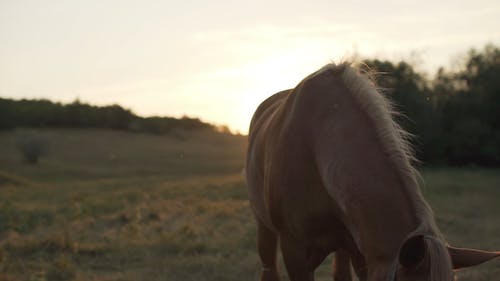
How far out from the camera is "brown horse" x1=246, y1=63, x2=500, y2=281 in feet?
8.18

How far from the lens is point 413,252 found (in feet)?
7.79

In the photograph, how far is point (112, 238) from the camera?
29.3 ft

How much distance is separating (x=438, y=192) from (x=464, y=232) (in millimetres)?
6122

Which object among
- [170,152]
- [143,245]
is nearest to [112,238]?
Result: [143,245]

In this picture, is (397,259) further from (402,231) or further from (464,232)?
(464,232)

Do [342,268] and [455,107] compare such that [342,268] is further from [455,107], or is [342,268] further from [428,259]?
[455,107]

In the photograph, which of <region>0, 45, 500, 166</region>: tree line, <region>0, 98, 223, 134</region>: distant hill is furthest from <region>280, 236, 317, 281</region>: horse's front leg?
<region>0, 98, 223, 134</region>: distant hill

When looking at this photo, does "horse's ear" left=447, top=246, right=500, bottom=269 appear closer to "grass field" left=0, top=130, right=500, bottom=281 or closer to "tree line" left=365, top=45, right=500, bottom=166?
"grass field" left=0, top=130, right=500, bottom=281

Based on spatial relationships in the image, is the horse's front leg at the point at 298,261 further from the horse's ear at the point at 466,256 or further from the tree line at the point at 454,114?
the tree line at the point at 454,114

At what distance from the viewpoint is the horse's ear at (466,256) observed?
2488 mm

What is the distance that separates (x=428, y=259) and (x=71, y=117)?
46.6 metres

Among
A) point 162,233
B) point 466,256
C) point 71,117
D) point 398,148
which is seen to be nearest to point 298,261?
point 398,148

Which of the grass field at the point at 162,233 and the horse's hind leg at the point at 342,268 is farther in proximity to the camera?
the grass field at the point at 162,233

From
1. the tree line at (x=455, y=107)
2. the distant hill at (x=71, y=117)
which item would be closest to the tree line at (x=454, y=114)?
the tree line at (x=455, y=107)
